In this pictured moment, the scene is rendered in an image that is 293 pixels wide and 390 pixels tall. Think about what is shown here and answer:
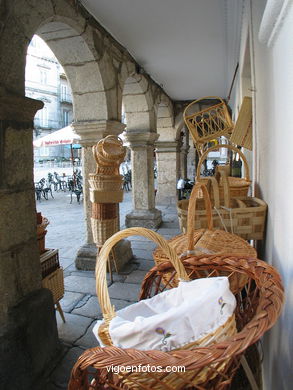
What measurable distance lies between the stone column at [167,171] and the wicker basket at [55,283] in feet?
16.8

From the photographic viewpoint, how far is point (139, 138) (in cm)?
466

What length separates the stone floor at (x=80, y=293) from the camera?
67.0 inches

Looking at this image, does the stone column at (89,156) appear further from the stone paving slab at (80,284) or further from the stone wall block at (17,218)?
the stone wall block at (17,218)

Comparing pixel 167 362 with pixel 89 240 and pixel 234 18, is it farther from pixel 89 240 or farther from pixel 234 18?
pixel 234 18

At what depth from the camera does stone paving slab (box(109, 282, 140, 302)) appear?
8.14 feet

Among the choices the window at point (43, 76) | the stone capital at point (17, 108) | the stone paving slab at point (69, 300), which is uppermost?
the window at point (43, 76)

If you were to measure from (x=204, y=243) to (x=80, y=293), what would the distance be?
1.72m

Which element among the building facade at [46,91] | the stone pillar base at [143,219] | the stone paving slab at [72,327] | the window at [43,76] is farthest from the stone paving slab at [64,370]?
the window at [43,76]

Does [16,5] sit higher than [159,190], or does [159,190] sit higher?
[16,5]

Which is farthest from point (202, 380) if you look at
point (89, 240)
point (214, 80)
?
point (214, 80)

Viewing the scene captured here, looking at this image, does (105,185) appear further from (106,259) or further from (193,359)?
(193,359)

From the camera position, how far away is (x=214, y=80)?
5.41 meters

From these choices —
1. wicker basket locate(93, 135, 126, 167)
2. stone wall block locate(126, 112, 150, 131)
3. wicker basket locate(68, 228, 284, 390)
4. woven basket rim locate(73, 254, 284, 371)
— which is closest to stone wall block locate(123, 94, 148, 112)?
stone wall block locate(126, 112, 150, 131)

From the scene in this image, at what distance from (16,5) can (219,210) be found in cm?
152
